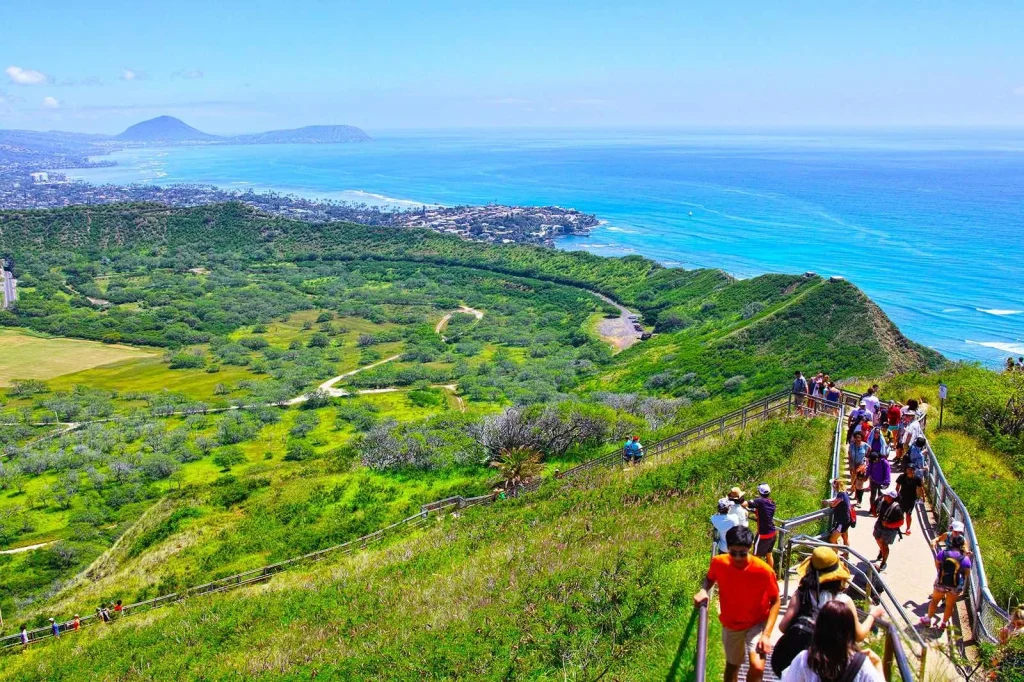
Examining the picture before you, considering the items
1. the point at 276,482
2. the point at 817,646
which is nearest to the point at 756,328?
the point at 276,482

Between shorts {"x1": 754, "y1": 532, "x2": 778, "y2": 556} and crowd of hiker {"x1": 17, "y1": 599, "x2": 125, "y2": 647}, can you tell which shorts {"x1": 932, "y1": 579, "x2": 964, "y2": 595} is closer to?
shorts {"x1": 754, "y1": 532, "x2": 778, "y2": 556}

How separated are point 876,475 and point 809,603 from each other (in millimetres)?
5930

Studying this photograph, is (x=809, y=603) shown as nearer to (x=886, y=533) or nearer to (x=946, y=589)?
(x=946, y=589)

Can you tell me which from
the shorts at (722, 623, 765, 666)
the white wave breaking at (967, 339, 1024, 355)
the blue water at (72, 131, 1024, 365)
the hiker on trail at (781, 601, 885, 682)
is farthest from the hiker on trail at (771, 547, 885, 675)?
the white wave breaking at (967, 339, 1024, 355)

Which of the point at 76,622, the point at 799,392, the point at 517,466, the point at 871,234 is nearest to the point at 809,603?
the point at 799,392

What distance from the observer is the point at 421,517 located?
64.5ft

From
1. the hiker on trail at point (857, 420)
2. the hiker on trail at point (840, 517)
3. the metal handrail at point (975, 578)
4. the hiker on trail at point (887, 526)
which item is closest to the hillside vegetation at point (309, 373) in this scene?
the hiker on trail at point (857, 420)

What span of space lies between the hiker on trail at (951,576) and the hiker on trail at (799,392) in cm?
1044

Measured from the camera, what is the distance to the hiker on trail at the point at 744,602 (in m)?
5.55

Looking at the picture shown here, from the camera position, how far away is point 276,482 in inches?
1057

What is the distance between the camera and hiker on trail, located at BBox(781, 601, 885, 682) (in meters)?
4.30

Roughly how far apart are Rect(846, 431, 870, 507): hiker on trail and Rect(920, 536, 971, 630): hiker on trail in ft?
11.2

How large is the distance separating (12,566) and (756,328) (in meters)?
43.5

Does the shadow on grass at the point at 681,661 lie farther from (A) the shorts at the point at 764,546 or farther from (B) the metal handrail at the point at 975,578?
(B) the metal handrail at the point at 975,578
